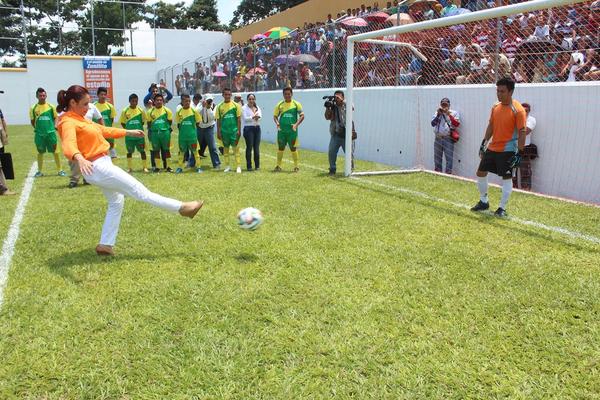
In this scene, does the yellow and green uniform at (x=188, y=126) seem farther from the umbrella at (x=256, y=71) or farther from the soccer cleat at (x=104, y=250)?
→ the umbrella at (x=256, y=71)

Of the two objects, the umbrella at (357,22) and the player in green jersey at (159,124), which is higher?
the umbrella at (357,22)

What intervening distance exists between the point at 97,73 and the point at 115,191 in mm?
30692

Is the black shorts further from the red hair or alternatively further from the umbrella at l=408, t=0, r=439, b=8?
the umbrella at l=408, t=0, r=439, b=8

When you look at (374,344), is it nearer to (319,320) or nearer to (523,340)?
(319,320)

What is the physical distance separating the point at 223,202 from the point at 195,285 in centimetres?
364

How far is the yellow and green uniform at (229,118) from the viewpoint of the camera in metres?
11.5

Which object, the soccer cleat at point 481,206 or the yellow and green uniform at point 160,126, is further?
the yellow and green uniform at point 160,126

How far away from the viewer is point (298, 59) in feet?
56.4

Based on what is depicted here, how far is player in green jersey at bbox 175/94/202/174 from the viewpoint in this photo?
11266 mm

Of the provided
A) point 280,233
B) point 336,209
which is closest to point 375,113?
point 336,209

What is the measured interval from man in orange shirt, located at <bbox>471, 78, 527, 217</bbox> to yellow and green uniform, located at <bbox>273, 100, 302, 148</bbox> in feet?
16.5

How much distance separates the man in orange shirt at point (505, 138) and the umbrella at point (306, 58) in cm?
1017

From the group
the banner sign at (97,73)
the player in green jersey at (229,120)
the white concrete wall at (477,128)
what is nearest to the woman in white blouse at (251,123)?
the player in green jersey at (229,120)

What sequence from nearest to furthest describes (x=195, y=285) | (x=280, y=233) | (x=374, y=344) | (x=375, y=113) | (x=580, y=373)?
(x=580, y=373) < (x=374, y=344) < (x=195, y=285) < (x=280, y=233) < (x=375, y=113)
